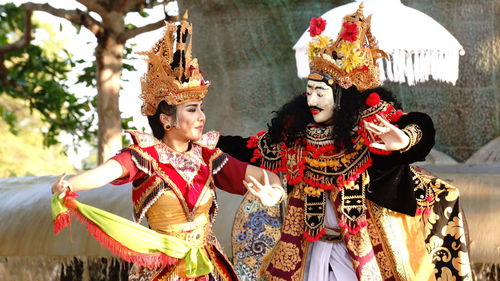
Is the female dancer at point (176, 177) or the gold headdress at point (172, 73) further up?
the gold headdress at point (172, 73)

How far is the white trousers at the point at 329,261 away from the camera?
459cm

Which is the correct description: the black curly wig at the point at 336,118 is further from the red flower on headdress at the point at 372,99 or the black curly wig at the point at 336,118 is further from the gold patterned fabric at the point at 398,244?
the gold patterned fabric at the point at 398,244

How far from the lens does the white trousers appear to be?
4.59 m

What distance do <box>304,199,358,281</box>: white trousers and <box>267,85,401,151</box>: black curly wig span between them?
0.33 m

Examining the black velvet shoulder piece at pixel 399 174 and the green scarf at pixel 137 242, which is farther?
the black velvet shoulder piece at pixel 399 174

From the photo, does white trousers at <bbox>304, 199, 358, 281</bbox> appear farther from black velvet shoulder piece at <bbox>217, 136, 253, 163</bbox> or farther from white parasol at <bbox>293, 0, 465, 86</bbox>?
white parasol at <bbox>293, 0, 465, 86</bbox>

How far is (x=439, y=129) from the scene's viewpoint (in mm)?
7984

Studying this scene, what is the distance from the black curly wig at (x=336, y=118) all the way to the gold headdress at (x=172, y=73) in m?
0.51

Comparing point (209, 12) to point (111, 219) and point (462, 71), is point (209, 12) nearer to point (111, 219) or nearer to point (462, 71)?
point (462, 71)

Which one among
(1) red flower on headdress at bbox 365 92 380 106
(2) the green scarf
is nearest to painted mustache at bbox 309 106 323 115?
(1) red flower on headdress at bbox 365 92 380 106

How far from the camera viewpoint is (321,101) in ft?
14.9

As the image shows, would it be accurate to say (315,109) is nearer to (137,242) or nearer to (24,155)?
(137,242)

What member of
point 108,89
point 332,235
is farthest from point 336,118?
point 108,89

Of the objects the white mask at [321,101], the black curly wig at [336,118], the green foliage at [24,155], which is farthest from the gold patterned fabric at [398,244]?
the green foliage at [24,155]
